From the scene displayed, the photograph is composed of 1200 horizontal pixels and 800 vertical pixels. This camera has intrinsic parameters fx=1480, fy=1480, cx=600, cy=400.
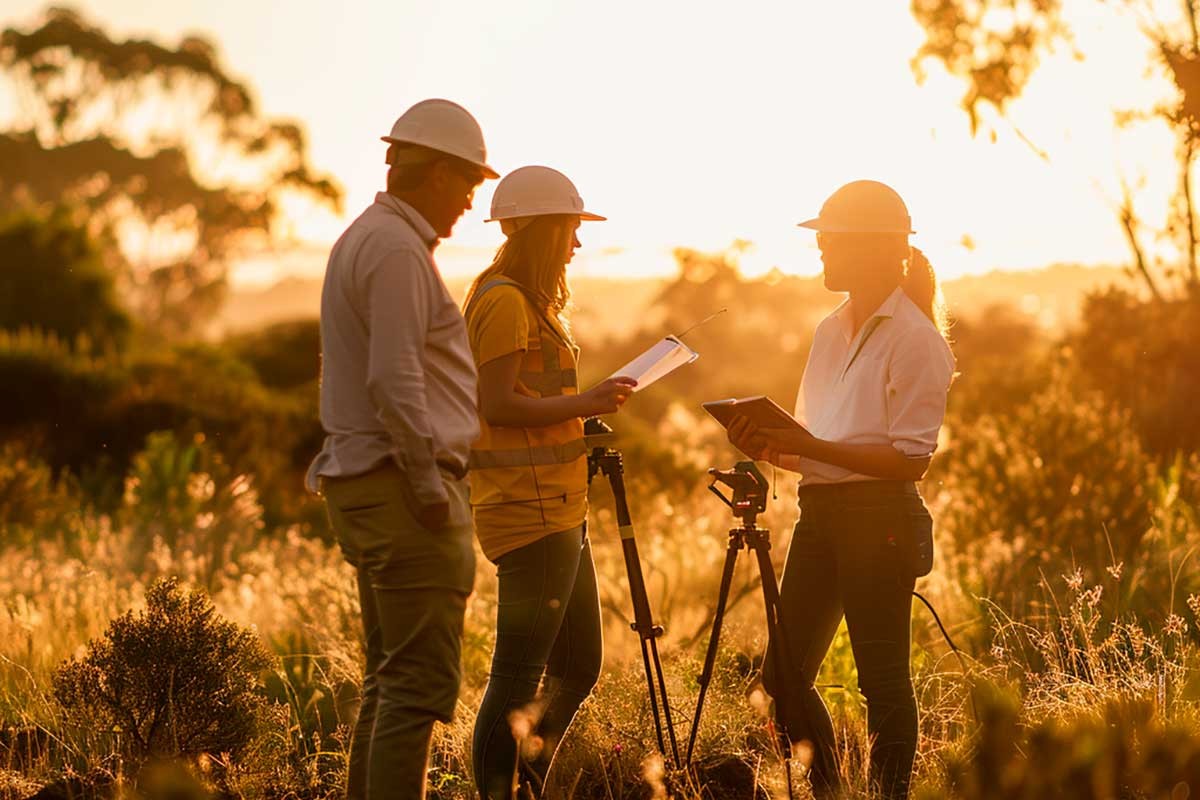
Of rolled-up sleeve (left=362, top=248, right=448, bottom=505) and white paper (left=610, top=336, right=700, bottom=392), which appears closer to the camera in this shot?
rolled-up sleeve (left=362, top=248, right=448, bottom=505)

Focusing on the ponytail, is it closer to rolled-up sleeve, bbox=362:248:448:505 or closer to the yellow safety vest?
the yellow safety vest

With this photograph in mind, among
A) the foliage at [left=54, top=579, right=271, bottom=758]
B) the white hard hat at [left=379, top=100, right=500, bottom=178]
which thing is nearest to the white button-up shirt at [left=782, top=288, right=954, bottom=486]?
the white hard hat at [left=379, top=100, right=500, bottom=178]

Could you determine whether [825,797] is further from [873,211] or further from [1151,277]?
[1151,277]

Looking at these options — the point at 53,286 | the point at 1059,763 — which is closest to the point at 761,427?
the point at 1059,763

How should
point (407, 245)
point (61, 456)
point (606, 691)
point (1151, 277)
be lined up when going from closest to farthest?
point (407, 245), point (606, 691), point (1151, 277), point (61, 456)

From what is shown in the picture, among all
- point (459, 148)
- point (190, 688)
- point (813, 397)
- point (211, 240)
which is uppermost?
point (211, 240)

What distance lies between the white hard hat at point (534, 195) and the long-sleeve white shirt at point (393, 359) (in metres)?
0.59

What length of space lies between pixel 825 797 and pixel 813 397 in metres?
1.24

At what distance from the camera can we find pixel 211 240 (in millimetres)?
47781

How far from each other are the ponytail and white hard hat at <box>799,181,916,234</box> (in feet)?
0.60

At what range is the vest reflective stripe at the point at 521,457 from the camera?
170 inches

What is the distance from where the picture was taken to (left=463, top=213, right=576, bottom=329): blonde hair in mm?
4418

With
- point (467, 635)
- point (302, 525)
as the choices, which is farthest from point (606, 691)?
point (302, 525)

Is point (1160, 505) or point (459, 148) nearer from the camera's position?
point (459, 148)
